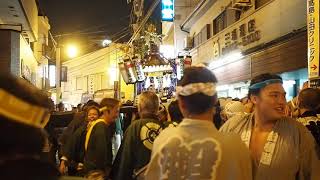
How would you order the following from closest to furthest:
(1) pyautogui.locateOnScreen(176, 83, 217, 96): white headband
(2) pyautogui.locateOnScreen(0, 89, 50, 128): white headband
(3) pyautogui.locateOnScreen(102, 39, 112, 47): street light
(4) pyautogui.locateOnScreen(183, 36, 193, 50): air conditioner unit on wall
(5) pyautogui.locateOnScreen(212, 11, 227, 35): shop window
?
1. (2) pyautogui.locateOnScreen(0, 89, 50, 128): white headband
2. (1) pyautogui.locateOnScreen(176, 83, 217, 96): white headband
3. (5) pyautogui.locateOnScreen(212, 11, 227, 35): shop window
4. (4) pyautogui.locateOnScreen(183, 36, 193, 50): air conditioner unit on wall
5. (3) pyautogui.locateOnScreen(102, 39, 112, 47): street light

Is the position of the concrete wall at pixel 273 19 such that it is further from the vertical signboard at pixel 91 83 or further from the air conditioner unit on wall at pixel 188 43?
the vertical signboard at pixel 91 83

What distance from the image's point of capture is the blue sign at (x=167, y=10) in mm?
35531

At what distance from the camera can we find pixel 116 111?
7.85 m

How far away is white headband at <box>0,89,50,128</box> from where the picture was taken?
1.66 m

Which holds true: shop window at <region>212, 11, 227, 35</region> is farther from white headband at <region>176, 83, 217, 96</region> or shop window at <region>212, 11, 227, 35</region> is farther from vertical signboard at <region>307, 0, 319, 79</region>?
white headband at <region>176, 83, 217, 96</region>

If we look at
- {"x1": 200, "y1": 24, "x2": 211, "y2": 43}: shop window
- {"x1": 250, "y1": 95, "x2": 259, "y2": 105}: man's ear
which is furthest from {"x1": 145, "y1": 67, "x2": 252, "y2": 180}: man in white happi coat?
{"x1": 200, "y1": 24, "x2": 211, "y2": 43}: shop window

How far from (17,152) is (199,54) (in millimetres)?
29313

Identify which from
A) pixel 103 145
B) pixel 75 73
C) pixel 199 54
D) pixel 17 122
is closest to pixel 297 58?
pixel 103 145

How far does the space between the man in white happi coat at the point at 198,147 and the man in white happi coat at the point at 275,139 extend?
74cm

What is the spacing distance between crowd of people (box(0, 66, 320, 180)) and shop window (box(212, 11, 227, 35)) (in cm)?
1867

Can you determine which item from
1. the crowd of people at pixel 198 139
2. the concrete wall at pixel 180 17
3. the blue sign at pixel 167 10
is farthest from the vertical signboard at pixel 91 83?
the crowd of people at pixel 198 139

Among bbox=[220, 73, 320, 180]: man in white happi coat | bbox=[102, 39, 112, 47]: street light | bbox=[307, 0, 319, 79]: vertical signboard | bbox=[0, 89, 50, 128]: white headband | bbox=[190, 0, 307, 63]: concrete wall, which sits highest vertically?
bbox=[102, 39, 112, 47]: street light

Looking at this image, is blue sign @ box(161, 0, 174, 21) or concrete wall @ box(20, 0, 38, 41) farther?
blue sign @ box(161, 0, 174, 21)

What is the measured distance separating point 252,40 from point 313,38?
9461 millimetres
